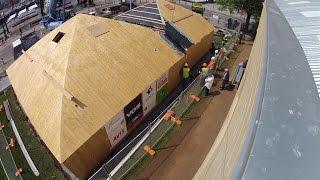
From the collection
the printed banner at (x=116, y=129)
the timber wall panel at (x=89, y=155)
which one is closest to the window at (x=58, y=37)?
the printed banner at (x=116, y=129)

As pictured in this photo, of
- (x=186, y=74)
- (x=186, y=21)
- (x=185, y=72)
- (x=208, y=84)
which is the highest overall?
(x=186, y=21)

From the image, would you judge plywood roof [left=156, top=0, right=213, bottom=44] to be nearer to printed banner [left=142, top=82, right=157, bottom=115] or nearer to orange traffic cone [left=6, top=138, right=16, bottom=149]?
printed banner [left=142, top=82, right=157, bottom=115]

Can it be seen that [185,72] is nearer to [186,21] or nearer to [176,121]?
[176,121]

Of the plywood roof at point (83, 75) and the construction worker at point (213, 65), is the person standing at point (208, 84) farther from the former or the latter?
the plywood roof at point (83, 75)

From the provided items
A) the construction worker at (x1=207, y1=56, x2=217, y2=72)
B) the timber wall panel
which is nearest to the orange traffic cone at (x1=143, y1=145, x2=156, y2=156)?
the timber wall panel

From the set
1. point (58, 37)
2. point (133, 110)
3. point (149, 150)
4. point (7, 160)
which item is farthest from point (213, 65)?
point (7, 160)
